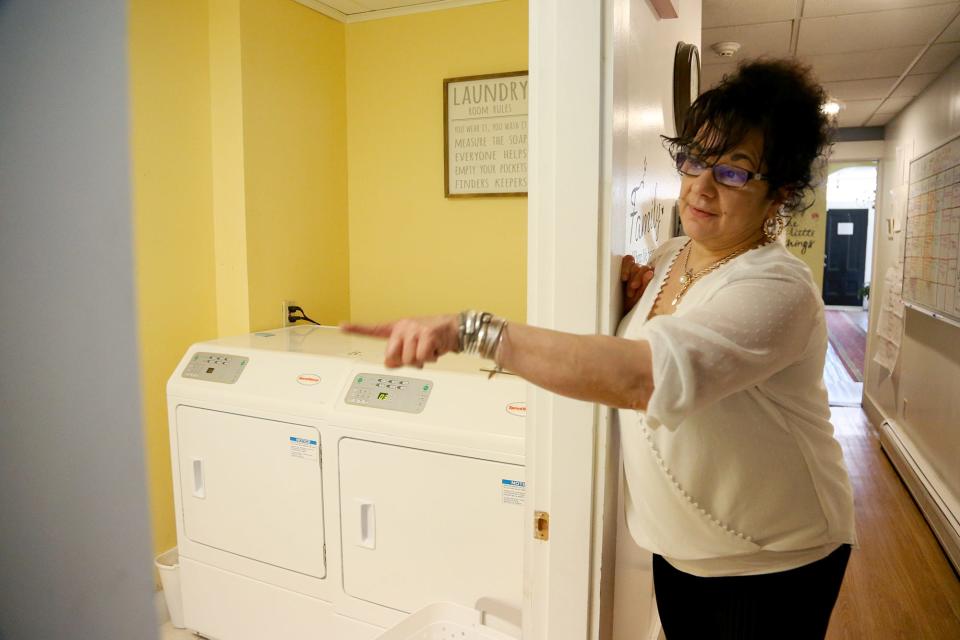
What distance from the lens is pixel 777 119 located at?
0.86m

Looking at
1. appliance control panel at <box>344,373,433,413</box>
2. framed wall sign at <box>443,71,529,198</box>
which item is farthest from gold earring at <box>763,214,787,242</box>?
framed wall sign at <box>443,71,529,198</box>

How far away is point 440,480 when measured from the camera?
164cm

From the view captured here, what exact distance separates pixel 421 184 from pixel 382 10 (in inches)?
30.4

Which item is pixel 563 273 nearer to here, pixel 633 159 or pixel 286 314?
pixel 633 159

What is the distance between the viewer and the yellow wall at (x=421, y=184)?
8.89 ft

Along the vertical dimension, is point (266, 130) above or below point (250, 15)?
below

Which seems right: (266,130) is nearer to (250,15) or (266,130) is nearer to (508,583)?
(250,15)

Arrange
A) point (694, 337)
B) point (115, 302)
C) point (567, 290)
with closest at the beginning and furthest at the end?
1. point (115, 302)
2. point (694, 337)
3. point (567, 290)

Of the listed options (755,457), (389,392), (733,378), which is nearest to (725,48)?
(389,392)

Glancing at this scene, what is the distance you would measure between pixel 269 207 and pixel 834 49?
10.1 ft

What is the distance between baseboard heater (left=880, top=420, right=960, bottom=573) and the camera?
299 cm

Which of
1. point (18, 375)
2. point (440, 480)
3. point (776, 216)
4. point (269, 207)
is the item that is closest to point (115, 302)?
point (18, 375)

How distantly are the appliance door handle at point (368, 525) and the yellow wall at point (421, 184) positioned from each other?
1.23 meters

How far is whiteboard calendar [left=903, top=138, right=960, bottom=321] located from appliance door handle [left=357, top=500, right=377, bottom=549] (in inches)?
113
